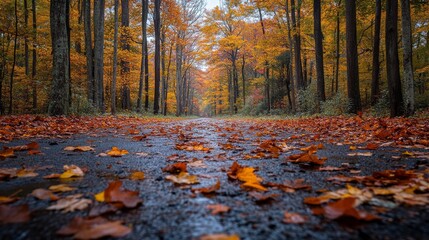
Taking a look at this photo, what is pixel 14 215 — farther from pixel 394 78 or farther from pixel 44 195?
pixel 394 78

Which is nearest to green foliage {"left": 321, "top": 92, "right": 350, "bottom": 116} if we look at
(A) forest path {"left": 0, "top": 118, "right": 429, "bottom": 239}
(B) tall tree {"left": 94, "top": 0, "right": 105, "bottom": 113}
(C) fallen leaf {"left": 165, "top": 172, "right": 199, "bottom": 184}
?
(A) forest path {"left": 0, "top": 118, "right": 429, "bottom": 239}

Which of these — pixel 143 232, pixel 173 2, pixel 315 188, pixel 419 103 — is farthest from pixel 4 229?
pixel 173 2

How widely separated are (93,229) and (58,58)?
8869 mm

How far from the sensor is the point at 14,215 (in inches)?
43.8

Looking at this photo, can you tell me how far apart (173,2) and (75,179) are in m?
23.6

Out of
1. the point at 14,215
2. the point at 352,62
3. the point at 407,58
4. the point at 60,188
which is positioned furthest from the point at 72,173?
the point at 352,62

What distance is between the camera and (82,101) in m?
11.4

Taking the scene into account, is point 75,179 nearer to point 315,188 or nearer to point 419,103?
point 315,188

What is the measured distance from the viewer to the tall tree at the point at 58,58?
8.21 meters

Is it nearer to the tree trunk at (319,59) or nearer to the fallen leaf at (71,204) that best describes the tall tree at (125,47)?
the tree trunk at (319,59)

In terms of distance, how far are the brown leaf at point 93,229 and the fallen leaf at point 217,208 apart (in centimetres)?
39

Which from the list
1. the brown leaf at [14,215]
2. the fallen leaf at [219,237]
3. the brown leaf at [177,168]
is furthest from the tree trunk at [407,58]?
the brown leaf at [14,215]

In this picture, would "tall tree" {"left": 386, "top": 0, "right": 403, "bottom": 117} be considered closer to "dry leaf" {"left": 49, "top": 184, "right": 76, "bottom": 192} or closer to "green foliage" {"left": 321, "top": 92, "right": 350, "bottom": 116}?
"green foliage" {"left": 321, "top": 92, "right": 350, "bottom": 116}

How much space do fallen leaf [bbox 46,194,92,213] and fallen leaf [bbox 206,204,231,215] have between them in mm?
612
